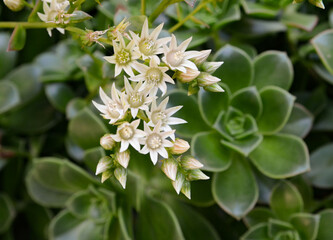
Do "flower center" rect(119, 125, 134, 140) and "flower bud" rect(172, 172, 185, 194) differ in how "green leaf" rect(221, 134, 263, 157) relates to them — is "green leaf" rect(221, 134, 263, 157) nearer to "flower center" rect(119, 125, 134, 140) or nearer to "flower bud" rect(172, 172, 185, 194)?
"flower bud" rect(172, 172, 185, 194)

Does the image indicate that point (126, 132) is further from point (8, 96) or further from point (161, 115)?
point (8, 96)

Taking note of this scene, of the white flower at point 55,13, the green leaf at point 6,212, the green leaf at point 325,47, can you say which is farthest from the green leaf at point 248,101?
the green leaf at point 6,212

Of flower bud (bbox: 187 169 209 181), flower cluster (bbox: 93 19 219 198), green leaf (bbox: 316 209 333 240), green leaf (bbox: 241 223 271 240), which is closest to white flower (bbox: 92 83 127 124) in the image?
flower cluster (bbox: 93 19 219 198)

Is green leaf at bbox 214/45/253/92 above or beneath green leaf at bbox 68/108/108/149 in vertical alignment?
above

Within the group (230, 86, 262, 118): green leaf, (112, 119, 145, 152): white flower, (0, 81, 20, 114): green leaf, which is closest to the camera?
(112, 119, 145, 152): white flower

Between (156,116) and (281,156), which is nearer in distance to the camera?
(156,116)

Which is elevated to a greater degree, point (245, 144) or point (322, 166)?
point (245, 144)

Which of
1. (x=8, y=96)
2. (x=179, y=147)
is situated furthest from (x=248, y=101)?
(x=8, y=96)

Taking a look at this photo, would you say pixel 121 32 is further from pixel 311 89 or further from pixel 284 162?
pixel 311 89
